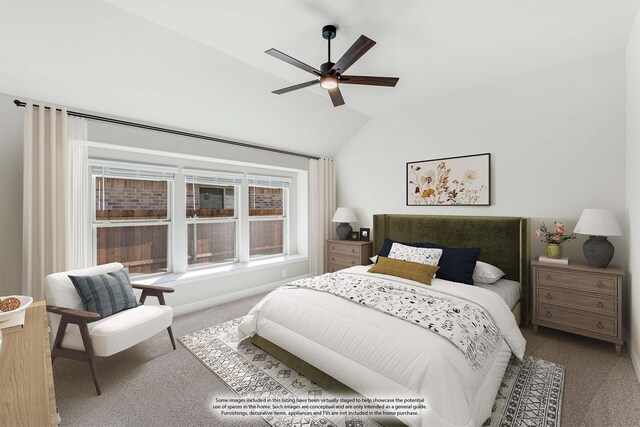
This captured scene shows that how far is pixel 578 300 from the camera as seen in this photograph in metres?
2.73

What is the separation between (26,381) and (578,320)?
157 inches

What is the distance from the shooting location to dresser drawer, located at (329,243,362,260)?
4504 millimetres

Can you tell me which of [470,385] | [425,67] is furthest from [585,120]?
[470,385]

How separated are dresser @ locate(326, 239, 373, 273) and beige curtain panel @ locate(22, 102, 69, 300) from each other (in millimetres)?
3404

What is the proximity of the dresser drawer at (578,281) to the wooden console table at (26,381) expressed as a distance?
12.3ft

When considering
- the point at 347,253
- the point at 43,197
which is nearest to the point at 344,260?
the point at 347,253

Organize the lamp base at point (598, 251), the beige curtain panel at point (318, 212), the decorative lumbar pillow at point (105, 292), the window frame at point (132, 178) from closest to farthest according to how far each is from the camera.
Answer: the decorative lumbar pillow at point (105, 292)
the lamp base at point (598, 251)
the window frame at point (132, 178)
the beige curtain panel at point (318, 212)

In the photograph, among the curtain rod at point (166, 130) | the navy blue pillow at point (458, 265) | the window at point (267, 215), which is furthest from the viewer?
the window at point (267, 215)

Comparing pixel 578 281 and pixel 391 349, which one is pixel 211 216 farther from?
pixel 578 281

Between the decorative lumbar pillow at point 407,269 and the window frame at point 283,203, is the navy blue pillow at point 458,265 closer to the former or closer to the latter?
the decorative lumbar pillow at point 407,269

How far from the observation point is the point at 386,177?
4602 mm

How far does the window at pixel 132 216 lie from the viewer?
11.1ft

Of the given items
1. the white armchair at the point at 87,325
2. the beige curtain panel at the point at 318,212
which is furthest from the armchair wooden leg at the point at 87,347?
the beige curtain panel at the point at 318,212

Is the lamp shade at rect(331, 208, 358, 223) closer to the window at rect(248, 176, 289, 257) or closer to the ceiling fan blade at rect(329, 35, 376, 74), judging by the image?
the window at rect(248, 176, 289, 257)
